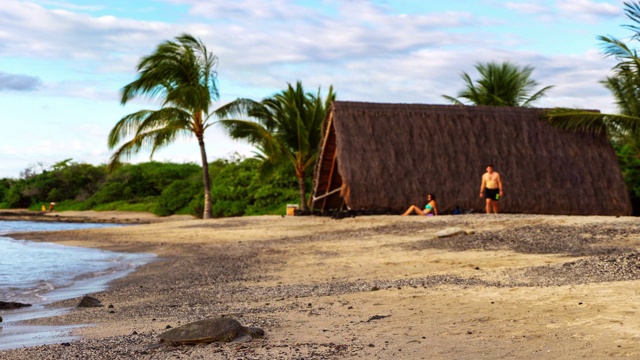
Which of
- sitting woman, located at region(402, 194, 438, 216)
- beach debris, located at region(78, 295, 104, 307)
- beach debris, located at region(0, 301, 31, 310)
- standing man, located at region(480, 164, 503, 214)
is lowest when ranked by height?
beach debris, located at region(0, 301, 31, 310)

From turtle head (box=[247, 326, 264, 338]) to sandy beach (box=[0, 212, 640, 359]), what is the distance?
0.20ft

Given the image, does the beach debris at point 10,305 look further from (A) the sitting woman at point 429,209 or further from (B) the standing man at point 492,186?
(A) the sitting woman at point 429,209

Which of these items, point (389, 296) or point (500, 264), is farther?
point (500, 264)

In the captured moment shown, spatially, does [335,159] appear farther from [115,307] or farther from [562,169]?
[115,307]

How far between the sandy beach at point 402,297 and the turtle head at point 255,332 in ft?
0.20

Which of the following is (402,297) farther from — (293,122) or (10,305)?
(293,122)

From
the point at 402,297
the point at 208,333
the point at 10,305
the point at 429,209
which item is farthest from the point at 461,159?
the point at 208,333

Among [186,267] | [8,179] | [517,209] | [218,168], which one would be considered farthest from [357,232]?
[8,179]

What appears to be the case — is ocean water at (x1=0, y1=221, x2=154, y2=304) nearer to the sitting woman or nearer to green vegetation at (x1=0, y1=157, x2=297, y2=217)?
the sitting woman

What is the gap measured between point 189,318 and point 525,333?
2.83 meters

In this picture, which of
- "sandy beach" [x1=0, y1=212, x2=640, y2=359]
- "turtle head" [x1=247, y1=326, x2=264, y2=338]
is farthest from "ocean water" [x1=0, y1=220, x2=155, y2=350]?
"turtle head" [x1=247, y1=326, x2=264, y2=338]

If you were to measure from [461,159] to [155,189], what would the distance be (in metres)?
26.6

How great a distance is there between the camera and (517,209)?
20.4 m

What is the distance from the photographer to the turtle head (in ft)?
17.4
